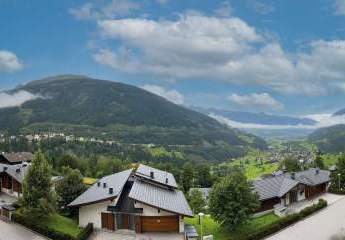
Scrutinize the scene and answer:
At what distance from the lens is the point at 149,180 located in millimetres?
59281

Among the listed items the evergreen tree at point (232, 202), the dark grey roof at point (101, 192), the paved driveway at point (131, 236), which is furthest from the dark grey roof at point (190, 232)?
the dark grey roof at point (101, 192)

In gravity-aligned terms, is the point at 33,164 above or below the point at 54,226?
above

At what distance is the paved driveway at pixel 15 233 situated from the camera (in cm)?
4742

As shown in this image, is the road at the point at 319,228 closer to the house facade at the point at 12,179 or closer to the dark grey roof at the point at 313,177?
the dark grey roof at the point at 313,177

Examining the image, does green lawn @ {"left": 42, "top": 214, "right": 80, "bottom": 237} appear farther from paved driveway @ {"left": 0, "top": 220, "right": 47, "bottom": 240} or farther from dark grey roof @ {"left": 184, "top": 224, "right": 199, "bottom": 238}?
dark grey roof @ {"left": 184, "top": 224, "right": 199, "bottom": 238}

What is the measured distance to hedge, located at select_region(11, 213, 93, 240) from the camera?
152 ft

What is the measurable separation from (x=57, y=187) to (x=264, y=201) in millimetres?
31486

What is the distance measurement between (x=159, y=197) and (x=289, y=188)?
27.1 meters

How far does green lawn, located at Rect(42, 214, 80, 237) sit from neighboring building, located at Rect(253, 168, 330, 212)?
1115 inches

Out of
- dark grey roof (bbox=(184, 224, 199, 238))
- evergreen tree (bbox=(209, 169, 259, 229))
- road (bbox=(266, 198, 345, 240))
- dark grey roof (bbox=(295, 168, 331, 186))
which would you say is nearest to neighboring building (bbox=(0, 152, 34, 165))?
dark grey roof (bbox=(184, 224, 199, 238))

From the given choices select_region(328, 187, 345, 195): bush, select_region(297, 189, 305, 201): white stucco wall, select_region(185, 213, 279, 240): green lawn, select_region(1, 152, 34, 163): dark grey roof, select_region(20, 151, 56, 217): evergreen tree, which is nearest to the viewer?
select_region(20, 151, 56, 217): evergreen tree

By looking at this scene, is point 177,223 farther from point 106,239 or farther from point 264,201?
point 264,201

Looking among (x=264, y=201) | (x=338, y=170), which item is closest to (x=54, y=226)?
(x=264, y=201)

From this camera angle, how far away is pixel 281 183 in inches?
2894
